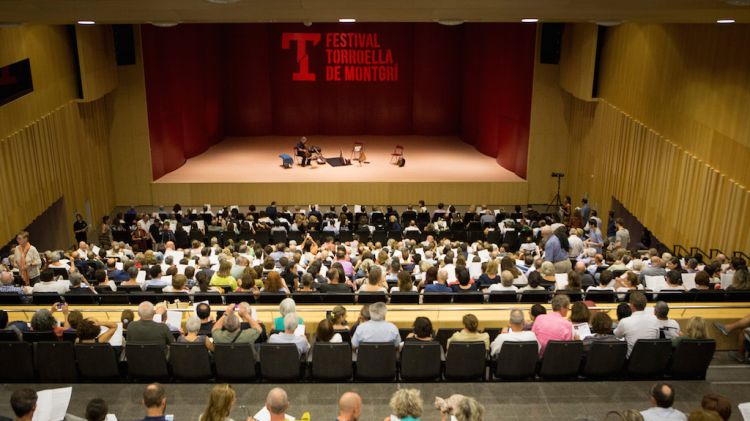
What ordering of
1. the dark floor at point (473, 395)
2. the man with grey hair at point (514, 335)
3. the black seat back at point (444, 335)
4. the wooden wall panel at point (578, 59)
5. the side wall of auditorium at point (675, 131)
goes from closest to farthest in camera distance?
the dark floor at point (473, 395)
the man with grey hair at point (514, 335)
the black seat back at point (444, 335)
the side wall of auditorium at point (675, 131)
the wooden wall panel at point (578, 59)

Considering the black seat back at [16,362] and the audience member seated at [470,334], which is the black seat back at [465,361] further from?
the black seat back at [16,362]

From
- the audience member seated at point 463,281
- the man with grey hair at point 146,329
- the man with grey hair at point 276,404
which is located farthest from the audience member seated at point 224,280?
the man with grey hair at point 276,404

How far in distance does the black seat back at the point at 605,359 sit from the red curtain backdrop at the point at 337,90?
14.2 meters

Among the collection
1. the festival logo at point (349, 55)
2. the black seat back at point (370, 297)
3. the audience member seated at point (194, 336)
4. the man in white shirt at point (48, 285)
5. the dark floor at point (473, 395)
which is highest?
the festival logo at point (349, 55)

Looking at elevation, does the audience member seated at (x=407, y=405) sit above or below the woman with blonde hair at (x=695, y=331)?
above

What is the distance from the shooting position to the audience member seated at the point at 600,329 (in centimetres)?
802

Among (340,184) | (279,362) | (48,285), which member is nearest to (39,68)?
(48,285)

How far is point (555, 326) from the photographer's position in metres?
8.08

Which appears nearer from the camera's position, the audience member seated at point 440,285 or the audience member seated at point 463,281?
the audience member seated at point 440,285

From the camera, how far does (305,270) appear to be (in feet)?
38.2

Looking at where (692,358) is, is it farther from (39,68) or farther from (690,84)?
(39,68)

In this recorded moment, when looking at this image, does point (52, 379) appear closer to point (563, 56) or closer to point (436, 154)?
point (563, 56)

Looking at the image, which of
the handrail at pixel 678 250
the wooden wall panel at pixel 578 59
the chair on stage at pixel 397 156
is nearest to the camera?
the handrail at pixel 678 250

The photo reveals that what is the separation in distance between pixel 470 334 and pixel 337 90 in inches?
805
